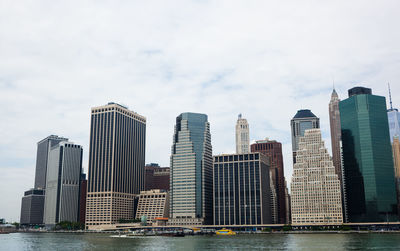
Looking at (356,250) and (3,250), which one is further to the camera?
(3,250)

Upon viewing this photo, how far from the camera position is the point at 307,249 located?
14425 cm

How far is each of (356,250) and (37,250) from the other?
4337 inches

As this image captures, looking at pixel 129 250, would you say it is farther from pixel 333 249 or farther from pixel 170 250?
pixel 333 249

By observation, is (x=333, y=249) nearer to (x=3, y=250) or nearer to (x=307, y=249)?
(x=307, y=249)

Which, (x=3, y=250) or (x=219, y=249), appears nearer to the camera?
(x=219, y=249)

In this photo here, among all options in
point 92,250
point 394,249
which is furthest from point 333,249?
point 92,250

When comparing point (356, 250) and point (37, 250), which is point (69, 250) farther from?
point (356, 250)

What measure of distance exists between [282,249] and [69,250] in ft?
241

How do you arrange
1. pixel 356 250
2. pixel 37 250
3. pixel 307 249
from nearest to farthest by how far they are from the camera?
pixel 356 250
pixel 307 249
pixel 37 250

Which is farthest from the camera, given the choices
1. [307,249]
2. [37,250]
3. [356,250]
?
[37,250]

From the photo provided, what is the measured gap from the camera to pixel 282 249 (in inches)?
5748

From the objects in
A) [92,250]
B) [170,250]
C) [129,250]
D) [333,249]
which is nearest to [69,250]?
[92,250]

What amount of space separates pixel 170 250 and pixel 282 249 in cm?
3795

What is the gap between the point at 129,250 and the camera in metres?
148
